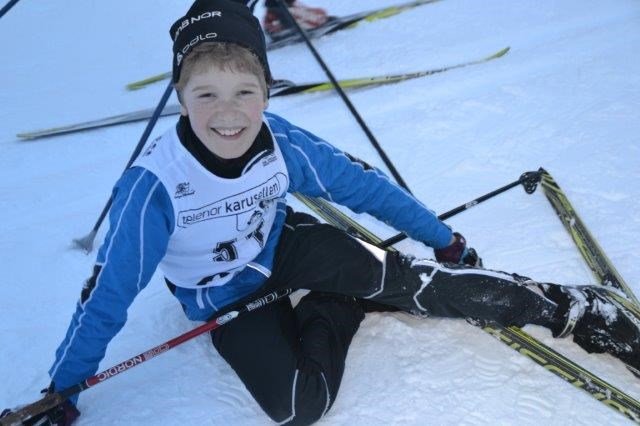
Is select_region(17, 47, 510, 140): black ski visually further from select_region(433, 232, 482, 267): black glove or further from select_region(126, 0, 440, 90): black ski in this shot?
select_region(433, 232, 482, 267): black glove

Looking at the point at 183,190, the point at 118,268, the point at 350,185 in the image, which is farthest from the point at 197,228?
the point at 350,185

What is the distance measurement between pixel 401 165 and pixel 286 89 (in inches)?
50.8

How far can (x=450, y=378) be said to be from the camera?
1855 millimetres

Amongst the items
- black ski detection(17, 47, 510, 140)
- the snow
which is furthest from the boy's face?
black ski detection(17, 47, 510, 140)

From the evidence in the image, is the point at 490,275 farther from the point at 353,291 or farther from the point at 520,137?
the point at 520,137

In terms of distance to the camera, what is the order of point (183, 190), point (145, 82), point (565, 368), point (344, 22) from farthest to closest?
point (344, 22) < point (145, 82) < point (565, 368) < point (183, 190)

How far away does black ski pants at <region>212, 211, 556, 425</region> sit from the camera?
175cm

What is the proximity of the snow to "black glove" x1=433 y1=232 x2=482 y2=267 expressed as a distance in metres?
0.21

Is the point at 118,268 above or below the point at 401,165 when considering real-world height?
above

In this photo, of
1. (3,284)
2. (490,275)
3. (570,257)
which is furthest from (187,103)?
(570,257)

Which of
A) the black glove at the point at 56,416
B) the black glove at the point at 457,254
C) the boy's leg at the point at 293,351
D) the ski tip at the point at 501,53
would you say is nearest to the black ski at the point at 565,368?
the black glove at the point at 457,254

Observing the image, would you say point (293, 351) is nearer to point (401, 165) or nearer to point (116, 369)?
point (116, 369)

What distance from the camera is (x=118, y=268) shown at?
5.30 ft

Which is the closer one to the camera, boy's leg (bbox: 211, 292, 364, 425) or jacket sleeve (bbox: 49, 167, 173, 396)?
jacket sleeve (bbox: 49, 167, 173, 396)
